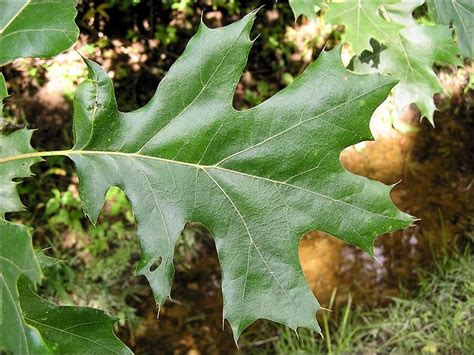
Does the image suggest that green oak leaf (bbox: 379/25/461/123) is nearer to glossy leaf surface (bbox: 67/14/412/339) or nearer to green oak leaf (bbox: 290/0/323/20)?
green oak leaf (bbox: 290/0/323/20)

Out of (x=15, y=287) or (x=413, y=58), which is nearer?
(x=15, y=287)

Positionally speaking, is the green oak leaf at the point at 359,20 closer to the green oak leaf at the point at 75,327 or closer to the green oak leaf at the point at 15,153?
the green oak leaf at the point at 15,153

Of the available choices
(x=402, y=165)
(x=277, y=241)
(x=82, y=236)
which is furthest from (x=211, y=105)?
(x=402, y=165)

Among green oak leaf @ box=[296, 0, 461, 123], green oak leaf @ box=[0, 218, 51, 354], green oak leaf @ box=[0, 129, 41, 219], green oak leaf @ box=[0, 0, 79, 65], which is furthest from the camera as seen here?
green oak leaf @ box=[296, 0, 461, 123]

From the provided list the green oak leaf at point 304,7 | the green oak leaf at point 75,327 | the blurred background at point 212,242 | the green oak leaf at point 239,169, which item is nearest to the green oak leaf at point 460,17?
the green oak leaf at point 304,7

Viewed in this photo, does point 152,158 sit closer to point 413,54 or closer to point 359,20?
point 359,20

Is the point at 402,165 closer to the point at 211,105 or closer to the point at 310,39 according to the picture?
the point at 310,39

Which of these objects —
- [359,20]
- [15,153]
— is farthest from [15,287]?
[359,20]

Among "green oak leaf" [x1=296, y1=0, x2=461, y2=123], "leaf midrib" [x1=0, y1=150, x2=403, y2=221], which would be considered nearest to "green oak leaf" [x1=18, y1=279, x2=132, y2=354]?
"leaf midrib" [x1=0, y1=150, x2=403, y2=221]
